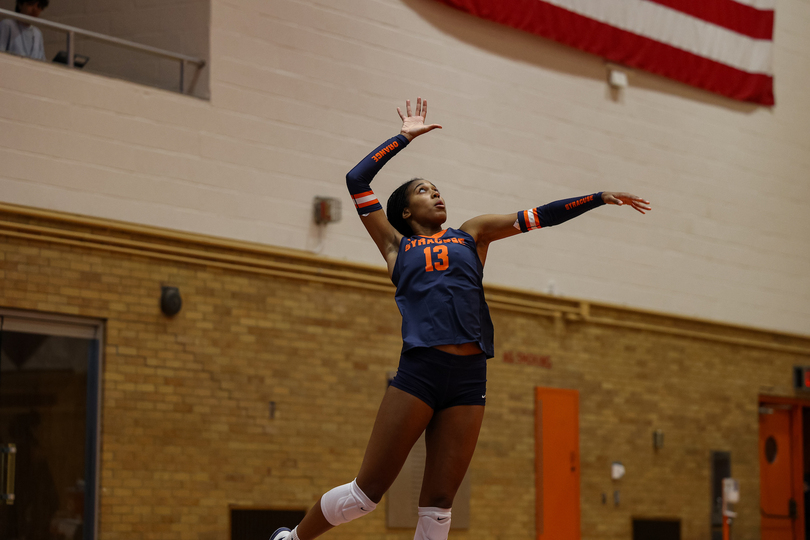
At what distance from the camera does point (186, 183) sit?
8.56 m

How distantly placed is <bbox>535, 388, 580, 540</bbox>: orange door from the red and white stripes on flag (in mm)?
4305

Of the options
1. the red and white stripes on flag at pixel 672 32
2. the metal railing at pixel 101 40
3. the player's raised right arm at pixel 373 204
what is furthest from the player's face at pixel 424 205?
the red and white stripes on flag at pixel 672 32

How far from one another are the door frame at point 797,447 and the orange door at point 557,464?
3.81 metres

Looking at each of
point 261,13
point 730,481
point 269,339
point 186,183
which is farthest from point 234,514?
point 730,481

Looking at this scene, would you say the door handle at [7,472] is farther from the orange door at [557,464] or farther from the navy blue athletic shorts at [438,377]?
the orange door at [557,464]

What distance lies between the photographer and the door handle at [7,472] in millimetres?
7625

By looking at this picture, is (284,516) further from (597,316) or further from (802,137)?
(802,137)

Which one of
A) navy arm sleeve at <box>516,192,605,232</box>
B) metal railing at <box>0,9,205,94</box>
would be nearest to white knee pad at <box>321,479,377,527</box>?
navy arm sleeve at <box>516,192,605,232</box>

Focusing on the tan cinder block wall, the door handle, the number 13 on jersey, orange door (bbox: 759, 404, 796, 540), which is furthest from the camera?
orange door (bbox: 759, 404, 796, 540)

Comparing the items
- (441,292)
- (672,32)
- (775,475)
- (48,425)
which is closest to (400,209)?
(441,292)

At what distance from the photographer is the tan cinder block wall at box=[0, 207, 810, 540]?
8.04 meters

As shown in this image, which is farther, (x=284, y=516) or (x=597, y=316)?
(x=597, y=316)

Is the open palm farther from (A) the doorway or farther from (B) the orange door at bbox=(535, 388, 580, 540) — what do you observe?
(B) the orange door at bbox=(535, 388, 580, 540)

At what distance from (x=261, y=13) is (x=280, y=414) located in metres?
3.80
